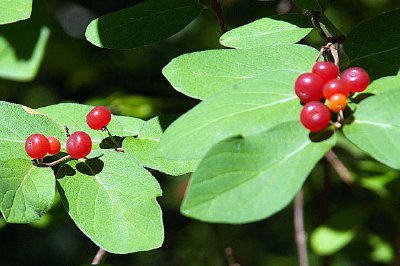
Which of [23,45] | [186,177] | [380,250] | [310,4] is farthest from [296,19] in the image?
[186,177]

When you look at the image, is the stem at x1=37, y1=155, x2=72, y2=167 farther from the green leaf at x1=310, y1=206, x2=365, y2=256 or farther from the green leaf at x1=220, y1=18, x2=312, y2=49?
the green leaf at x1=310, y1=206, x2=365, y2=256

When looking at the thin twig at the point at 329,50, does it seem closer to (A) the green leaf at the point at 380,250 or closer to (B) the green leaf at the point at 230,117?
(B) the green leaf at the point at 230,117

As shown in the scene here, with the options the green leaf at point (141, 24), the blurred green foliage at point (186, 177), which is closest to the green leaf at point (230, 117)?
the green leaf at point (141, 24)

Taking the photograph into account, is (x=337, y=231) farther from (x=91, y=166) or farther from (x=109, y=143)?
(x=91, y=166)

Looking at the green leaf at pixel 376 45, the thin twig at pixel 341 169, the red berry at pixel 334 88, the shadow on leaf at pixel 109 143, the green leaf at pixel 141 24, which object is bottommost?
the thin twig at pixel 341 169

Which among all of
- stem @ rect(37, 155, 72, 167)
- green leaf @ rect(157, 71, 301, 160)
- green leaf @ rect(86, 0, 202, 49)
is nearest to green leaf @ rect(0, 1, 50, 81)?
green leaf @ rect(86, 0, 202, 49)

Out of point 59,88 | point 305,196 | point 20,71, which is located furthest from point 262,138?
point 59,88

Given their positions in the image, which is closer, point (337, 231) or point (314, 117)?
point (314, 117)
